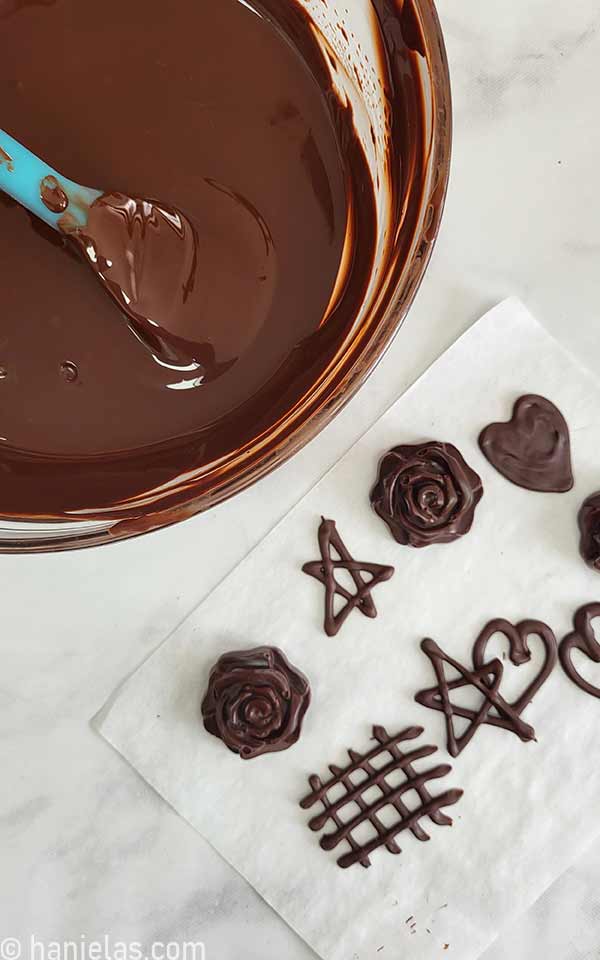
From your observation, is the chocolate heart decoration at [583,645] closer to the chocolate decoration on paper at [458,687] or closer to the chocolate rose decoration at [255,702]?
the chocolate decoration on paper at [458,687]

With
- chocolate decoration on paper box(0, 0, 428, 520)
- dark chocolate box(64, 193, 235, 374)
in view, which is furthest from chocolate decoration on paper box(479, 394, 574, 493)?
dark chocolate box(64, 193, 235, 374)

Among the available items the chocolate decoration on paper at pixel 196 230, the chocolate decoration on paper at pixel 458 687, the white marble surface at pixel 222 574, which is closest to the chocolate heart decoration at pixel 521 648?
the chocolate decoration on paper at pixel 458 687

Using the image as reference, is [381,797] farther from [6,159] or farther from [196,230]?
[6,159]

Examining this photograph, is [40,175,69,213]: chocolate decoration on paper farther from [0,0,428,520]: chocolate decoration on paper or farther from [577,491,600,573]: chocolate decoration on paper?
[577,491,600,573]: chocolate decoration on paper

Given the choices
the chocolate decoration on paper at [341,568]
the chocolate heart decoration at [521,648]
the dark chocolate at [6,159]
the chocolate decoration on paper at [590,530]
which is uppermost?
the dark chocolate at [6,159]

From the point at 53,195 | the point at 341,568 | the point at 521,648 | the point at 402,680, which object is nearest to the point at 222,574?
the point at 341,568

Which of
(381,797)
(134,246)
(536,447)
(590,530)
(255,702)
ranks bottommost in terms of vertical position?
(381,797)
